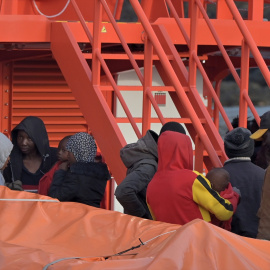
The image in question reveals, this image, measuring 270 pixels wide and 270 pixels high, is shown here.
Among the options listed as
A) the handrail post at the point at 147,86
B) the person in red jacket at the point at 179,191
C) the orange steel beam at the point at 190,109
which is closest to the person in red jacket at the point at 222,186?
the person in red jacket at the point at 179,191

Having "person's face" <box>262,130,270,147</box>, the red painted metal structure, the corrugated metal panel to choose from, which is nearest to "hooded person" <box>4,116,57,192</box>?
the red painted metal structure

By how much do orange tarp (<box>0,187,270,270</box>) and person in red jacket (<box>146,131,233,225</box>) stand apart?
437 millimetres

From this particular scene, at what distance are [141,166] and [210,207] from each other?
865mm

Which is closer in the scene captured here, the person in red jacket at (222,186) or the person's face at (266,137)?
the person in red jacket at (222,186)

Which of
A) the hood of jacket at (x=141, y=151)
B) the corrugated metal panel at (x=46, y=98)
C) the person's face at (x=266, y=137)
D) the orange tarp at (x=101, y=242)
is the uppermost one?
the corrugated metal panel at (x=46, y=98)

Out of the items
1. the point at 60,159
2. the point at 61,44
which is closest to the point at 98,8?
the point at 61,44

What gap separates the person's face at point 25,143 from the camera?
25.7 feet

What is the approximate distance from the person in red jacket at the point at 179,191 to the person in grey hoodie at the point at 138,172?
29 centimetres

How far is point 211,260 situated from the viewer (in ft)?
14.3

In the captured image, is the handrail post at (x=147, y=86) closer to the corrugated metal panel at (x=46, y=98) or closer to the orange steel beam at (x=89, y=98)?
the orange steel beam at (x=89, y=98)

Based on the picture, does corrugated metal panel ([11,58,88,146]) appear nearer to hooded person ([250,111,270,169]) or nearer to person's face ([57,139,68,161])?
person's face ([57,139,68,161])

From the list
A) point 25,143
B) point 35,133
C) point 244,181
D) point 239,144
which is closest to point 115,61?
point 35,133

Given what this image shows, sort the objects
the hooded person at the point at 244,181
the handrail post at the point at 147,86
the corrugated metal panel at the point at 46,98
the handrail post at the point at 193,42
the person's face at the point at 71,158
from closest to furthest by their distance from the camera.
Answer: the hooded person at the point at 244,181, the person's face at the point at 71,158, the handrail post at the point at 147,86, the handrail post at the point at 193,42, the corrugated metal panel at the point at 46,98

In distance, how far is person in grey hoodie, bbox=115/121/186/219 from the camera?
652 centimetres
